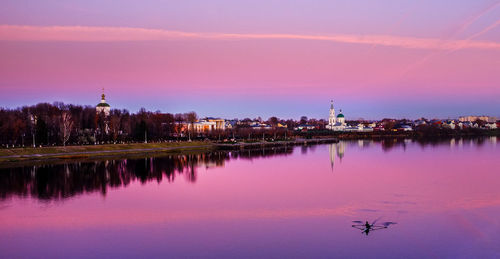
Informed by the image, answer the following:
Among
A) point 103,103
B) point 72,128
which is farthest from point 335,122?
point 72,128

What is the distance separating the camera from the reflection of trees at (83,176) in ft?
61.0

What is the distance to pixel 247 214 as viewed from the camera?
14094 mm

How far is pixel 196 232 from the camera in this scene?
1203cm

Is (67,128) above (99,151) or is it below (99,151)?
above

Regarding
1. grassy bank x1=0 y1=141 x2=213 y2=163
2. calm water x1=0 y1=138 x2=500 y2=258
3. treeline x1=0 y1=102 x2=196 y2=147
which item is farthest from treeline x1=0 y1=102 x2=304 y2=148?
calm water x1=0 y1=138 x2=500 y2=258

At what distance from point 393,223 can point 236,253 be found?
4792mm

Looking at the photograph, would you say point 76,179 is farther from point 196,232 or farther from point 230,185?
point 196,232

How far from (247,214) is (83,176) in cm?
1198

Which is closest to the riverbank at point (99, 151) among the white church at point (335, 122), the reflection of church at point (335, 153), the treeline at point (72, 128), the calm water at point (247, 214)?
the treeline at point (72, 128)

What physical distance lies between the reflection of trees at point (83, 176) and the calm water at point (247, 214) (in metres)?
0.08

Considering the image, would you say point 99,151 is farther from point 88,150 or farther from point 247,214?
point 247,214

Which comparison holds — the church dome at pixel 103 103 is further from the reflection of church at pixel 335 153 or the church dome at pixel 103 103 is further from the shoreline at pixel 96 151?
the reflection of church at pixel 335 153

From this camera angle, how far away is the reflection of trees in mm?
18578

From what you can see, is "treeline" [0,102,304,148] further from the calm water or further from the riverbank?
the calm water
